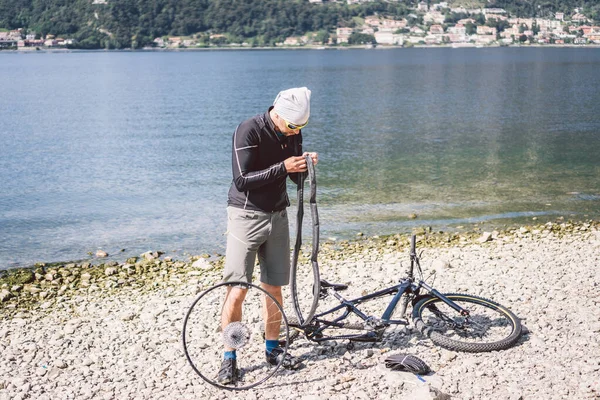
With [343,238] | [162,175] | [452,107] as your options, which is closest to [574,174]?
[343,238]

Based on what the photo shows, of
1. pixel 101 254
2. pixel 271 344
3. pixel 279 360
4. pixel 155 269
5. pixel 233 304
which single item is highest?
pixel 233 304

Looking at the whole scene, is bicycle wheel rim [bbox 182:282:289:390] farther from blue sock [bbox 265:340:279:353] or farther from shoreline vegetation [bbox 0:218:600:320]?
shoreline vegetation [bbox 0:218:600:320]

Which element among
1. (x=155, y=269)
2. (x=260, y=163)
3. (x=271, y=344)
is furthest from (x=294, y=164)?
(x=155, y=269)

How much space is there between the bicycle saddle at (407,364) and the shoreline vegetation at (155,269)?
191 inches

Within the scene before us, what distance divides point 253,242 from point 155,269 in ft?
23.9

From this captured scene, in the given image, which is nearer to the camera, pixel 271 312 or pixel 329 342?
pixel 271 312

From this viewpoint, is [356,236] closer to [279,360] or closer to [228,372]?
[279,360]

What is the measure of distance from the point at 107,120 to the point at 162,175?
23059 millimetres

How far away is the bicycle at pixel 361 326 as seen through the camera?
718 cm

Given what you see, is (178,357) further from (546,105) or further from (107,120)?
(546,105)

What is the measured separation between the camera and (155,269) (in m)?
13.6

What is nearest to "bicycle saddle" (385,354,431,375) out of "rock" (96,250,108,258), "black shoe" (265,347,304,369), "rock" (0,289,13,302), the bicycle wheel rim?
"black shoe" (265,347,304,369)

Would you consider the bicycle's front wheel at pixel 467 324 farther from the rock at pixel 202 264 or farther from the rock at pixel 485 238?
the rock at pixel 485 238

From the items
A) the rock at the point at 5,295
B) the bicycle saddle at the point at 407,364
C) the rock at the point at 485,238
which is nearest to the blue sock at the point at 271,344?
the bicycle saddle at the point at 407,364
